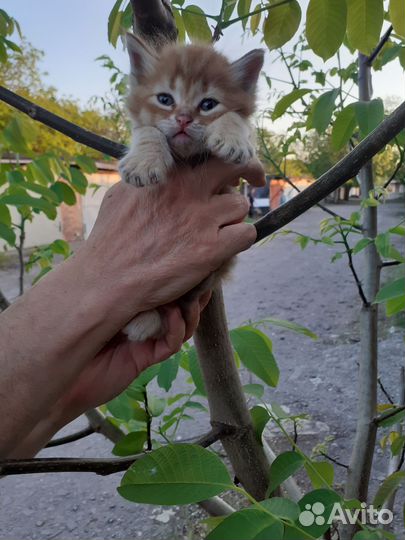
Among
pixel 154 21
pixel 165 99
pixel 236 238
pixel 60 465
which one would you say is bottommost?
pixel 60 465

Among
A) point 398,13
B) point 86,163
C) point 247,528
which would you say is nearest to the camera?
point 247,528

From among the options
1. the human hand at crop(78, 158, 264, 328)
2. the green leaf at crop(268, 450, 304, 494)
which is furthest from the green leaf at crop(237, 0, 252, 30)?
the green leaf at crop(268, 450, 304, 494)

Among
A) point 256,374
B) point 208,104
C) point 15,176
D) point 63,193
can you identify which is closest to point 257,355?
point 256,374

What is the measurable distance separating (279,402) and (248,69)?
2437mm

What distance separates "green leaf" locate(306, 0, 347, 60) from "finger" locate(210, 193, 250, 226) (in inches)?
14.3

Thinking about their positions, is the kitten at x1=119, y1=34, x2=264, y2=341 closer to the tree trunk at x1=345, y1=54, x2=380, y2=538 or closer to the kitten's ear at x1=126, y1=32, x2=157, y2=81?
the kitten's ear at x1=126, y1=32, x2=157, y2=81

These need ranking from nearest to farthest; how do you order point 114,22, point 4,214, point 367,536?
point 367,536, point 114,22, point 4,214

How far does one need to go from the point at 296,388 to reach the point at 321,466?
7.20 feet

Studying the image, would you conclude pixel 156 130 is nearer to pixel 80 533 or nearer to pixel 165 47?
pixel 165 47

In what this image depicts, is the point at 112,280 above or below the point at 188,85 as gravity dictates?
below

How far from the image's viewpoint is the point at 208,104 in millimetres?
1185

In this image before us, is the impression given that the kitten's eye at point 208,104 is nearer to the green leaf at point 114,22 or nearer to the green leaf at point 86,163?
the green leaf at point 114,22

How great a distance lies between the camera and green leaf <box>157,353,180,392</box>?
3.96 ft

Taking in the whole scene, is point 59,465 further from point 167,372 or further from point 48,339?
point 167,372
